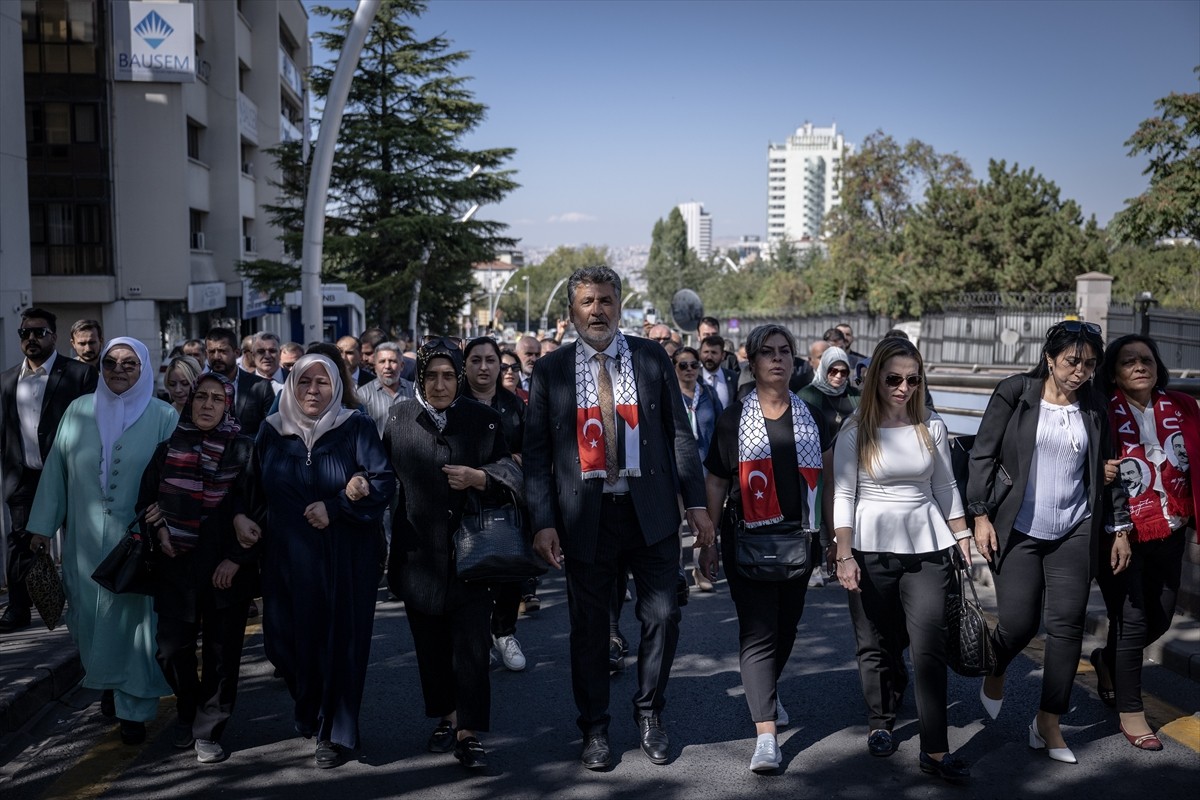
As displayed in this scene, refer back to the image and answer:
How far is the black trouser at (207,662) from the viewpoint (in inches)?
205

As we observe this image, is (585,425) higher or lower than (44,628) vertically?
higher

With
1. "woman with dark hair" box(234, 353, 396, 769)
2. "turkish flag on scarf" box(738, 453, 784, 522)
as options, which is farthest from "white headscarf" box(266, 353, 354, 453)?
"turkish flag on scarf" box(738, 453, 784, 522)

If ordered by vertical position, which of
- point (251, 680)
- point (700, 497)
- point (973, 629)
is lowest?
point (251, 680)

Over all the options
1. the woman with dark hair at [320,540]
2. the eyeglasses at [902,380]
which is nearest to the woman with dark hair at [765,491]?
the eyeglasses at [902,380]

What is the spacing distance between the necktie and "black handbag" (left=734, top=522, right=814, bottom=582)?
67 centimetres

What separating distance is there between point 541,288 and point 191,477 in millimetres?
134260

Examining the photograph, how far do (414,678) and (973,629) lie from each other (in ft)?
10.2

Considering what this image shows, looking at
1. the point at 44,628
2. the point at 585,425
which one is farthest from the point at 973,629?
the point at 44,628

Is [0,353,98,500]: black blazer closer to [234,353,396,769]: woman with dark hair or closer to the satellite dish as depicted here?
[234,353,396,769]: woman with dark hair

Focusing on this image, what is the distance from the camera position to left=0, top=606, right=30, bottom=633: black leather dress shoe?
23.8 feet

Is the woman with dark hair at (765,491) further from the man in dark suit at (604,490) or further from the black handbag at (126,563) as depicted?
the black handbag at (126,563)

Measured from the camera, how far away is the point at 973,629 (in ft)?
15.8

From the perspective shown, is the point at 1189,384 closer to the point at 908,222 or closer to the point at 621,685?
the point at 621,685

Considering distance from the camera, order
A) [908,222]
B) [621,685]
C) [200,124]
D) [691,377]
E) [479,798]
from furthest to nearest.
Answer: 1. [908,222]
2. [200,124]
3. [691,377]
4. [621,685]
5. [479,798]
